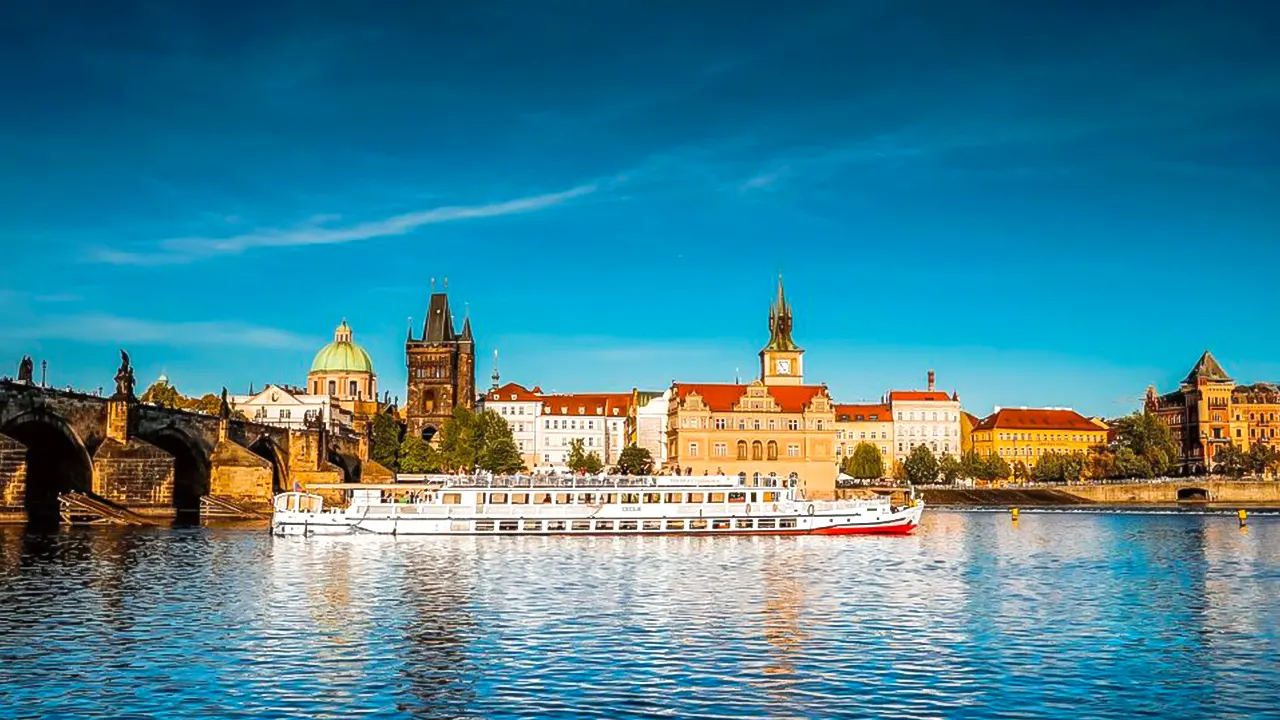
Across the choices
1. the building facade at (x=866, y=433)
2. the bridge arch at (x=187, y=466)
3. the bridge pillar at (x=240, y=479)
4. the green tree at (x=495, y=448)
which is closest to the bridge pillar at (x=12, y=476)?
the bridge arch at (x=187, y=466)

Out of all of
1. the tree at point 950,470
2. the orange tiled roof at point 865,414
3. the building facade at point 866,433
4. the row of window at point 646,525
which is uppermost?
the orange tiled roof at point 865,414

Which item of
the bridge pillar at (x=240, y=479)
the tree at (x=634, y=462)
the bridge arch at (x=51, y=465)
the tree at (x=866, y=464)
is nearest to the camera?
the bridge arch at (x=51, y=465)

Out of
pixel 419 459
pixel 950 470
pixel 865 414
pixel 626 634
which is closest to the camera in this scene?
pixel 626 634

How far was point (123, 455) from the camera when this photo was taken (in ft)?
242

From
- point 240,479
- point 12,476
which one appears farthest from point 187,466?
point 12,476

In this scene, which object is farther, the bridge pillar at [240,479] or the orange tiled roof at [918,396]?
the orange tiled roof at [918,396]

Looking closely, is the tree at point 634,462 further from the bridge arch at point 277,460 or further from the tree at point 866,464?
the bridge arch at point 277,460

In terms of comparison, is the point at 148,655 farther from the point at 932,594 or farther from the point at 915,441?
the point at 915,441

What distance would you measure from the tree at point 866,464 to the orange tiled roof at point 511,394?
46.4 m

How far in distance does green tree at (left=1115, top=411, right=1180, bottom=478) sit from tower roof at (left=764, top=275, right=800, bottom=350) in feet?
152

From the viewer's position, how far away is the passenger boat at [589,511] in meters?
68.3

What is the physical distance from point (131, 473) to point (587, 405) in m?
112

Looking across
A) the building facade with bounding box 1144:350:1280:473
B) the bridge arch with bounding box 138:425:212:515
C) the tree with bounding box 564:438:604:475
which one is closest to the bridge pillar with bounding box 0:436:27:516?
the bridge arch with bounding box 138:425:212:515

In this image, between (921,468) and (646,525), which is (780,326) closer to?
(921,468)
